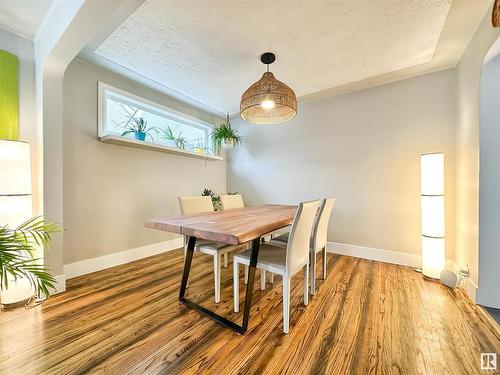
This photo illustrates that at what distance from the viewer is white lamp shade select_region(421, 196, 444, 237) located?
7.30 ft

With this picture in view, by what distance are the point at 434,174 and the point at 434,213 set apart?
16.3 inches

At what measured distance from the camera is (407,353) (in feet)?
4.19

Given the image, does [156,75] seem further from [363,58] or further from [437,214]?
[437,214]

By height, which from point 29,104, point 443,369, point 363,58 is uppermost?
point 363,58

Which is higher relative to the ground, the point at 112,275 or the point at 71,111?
the point at 71,111

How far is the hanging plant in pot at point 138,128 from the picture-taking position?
9.15 ft

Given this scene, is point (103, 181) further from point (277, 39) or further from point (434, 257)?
point (434, 257)

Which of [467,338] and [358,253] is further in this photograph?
[358,253]

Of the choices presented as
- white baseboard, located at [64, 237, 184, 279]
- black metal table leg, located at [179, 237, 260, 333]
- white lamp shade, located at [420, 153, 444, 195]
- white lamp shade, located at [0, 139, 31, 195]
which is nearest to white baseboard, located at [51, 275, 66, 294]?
white baseboard, located at [64, 237, 184, 279]

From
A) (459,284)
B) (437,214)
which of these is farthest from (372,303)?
(437,214)

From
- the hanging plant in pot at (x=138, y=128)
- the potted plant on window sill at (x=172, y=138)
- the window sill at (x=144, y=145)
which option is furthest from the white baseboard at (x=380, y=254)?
the hanging plant in pot at (x=138, y=128)

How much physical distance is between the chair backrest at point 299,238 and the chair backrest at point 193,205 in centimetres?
127

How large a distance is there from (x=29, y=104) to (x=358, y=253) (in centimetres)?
414

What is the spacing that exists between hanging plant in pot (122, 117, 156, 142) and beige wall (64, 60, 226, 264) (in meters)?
0.21
